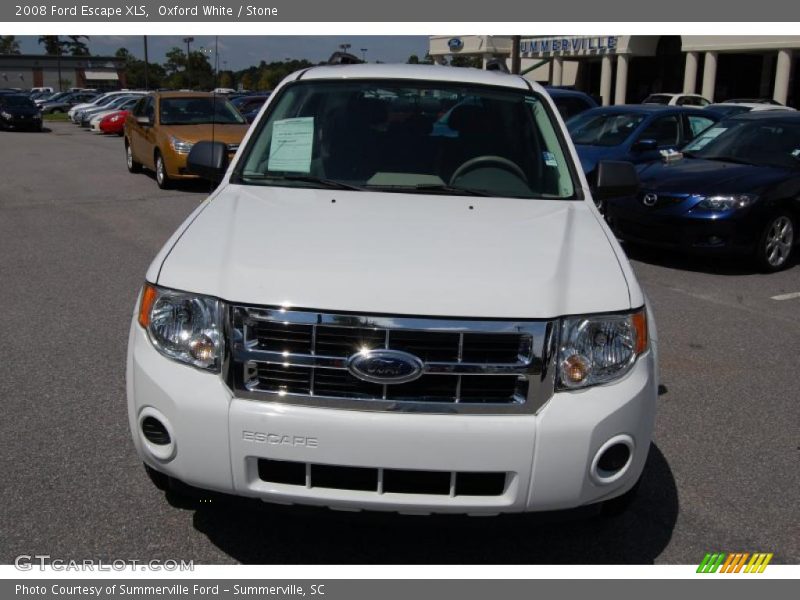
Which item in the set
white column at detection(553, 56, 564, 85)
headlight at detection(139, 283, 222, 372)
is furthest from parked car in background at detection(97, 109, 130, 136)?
headlight at detection(139, 283, 222, 372)

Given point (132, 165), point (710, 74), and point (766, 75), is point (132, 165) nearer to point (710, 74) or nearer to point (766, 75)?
point (710, 74)

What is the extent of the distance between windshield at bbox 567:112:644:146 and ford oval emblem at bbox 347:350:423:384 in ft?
32.6

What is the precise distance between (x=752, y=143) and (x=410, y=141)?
6.62 metres

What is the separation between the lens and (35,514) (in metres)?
3.42

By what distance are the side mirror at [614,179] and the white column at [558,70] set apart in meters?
47.5

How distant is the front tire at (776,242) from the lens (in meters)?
8.40

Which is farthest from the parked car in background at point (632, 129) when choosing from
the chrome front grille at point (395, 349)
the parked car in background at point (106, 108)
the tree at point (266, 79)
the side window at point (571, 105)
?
the parked car in background at point (106, 108)

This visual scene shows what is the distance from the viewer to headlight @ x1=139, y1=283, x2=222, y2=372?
112 inches

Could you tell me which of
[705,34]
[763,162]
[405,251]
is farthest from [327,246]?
[705,34]

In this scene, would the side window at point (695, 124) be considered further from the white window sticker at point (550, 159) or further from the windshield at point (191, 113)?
the white window sticker at point (550, 159)

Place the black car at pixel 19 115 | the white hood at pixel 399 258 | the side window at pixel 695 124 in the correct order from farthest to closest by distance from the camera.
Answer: the black car at pixel 19 115 < the side window at pixel 695 124 < the white hood at pixel 399 258

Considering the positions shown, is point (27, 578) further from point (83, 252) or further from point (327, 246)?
point (83, 252)

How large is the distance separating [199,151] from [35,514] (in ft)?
6.77

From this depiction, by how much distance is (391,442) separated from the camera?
268cm
